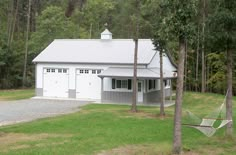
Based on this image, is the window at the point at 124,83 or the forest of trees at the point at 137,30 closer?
the forest of trees at the point at 137,30

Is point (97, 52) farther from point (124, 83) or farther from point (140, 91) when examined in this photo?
point (140, 91)

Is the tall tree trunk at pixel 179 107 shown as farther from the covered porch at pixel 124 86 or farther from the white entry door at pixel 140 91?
the white entry door at pixel 140 91

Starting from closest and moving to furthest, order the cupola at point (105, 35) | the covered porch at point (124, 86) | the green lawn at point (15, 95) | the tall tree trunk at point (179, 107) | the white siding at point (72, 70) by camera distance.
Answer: the tall tree trunk at point (179, 107)
the covered porch at point (124, 86)
the white siding at point (72, 70)
the green lawn at point (15, 95)
the cupola at point (105, 35)

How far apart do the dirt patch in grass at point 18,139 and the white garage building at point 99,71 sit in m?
14.2

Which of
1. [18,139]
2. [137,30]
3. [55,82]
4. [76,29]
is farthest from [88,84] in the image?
[76,29]

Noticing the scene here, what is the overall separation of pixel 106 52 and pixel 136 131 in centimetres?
1805

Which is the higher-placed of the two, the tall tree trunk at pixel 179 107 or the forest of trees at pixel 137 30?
the forest of trees at pixel 137 30

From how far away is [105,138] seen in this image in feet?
42.0

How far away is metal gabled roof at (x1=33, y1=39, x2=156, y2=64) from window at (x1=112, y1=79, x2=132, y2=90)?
163 centimetres

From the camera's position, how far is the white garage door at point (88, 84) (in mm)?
30891

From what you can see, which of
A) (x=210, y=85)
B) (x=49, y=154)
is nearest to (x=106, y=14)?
(x=210, y=85)

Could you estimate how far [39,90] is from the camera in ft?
107

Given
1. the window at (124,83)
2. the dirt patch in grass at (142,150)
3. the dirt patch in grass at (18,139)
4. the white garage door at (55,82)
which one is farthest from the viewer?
the white garage door at (55,82)

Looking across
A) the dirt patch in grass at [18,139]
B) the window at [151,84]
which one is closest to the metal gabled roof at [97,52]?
the window at [151,84]
